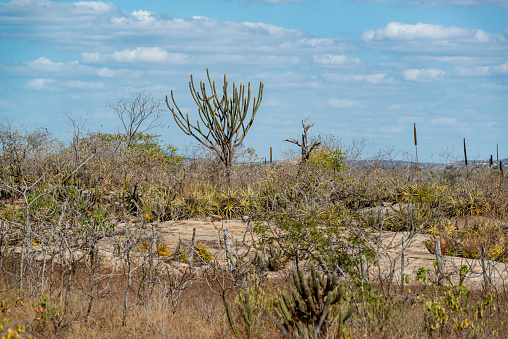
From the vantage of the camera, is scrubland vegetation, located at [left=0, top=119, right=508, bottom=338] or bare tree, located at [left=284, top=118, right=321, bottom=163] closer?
scrubland vegetation, located at [left=0, top=119, right=508, bottom=338]

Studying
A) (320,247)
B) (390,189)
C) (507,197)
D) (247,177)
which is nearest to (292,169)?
(247,177)

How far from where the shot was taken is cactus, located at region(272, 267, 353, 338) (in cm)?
466

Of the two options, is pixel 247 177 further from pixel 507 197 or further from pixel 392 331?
pixel 392 331

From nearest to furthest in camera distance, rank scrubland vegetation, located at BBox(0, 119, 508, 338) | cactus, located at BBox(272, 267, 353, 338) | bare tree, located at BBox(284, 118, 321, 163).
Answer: cactus, located at BBox(272, 267, 353, 338) < scrubland vegetation, located at BBox(0, 119, 508, 338) < bare tree, located at BBox(284, 118, 321, 163)

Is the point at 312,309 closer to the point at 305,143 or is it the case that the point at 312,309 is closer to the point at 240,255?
the point at 240,255

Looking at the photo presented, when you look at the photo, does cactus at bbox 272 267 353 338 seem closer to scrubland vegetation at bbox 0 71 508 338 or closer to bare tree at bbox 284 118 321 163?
scrubland vegetation at bbox 0 71 508 338

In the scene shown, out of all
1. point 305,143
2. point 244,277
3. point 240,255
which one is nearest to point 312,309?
point 244,277

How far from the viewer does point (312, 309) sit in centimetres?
481

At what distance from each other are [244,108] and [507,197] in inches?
397

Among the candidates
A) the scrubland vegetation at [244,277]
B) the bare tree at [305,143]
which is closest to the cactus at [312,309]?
the scrubland vegetation at [244,277]

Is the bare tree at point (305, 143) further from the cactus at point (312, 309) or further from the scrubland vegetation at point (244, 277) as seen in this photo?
the cactus at point (312, 309)

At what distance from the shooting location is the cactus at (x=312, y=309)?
466 cm

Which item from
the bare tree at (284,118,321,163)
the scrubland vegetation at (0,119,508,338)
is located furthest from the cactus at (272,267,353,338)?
the bare tree at (284,118,321,163)

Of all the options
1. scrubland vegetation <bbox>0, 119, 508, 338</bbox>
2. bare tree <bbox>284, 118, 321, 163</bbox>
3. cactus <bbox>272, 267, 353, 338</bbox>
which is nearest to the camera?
cactus <bbox>272, 267, 353, 338</bbox>
